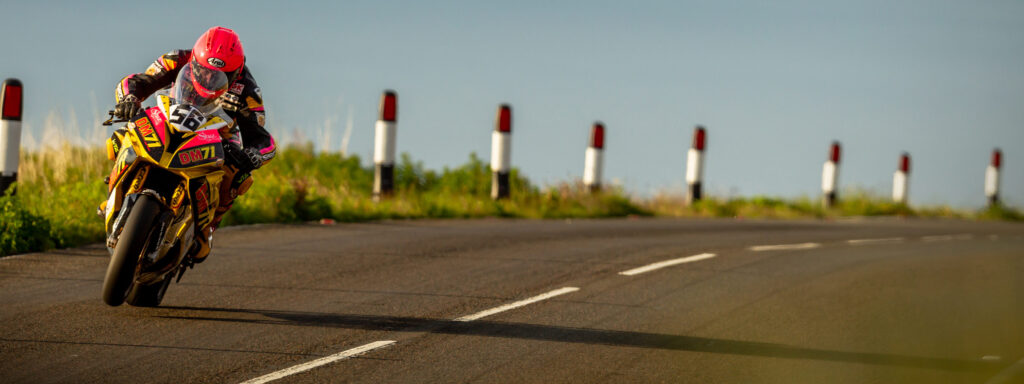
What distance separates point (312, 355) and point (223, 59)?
1855 mm

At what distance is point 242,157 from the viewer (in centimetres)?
680

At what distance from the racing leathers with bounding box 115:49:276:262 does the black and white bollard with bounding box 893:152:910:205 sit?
21180 mm

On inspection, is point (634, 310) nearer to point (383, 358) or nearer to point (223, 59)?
point (383, 358)

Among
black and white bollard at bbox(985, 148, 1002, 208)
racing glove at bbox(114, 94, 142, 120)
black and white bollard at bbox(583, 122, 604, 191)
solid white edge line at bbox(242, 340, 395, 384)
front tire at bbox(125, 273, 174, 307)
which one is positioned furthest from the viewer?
black and white bollard at bbox(985, 148, 1002, 208)

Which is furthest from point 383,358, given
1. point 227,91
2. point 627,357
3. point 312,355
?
point 227,91

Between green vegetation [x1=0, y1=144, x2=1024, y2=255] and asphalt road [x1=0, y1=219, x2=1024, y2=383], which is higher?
green vegetation [x1=0, y1=144, x2=1024, y2=255]

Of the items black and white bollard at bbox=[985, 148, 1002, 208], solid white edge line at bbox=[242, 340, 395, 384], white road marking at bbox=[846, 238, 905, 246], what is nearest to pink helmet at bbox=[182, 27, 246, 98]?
solid white edge line at bbox=[242, 340, 395, 384]

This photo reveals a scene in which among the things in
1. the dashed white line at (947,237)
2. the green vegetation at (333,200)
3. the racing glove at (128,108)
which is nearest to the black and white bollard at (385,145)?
the green vegetation at (333,200)

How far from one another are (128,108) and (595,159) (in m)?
12.5

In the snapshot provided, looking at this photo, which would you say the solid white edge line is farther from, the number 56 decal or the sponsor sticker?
the sponsor sticker

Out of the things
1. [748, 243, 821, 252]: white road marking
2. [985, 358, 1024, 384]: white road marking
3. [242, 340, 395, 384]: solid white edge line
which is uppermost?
[748, 243, 821, 252]: white road marking

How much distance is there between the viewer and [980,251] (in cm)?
1388

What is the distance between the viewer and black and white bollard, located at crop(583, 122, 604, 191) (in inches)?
730

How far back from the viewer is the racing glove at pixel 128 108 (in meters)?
6.51
